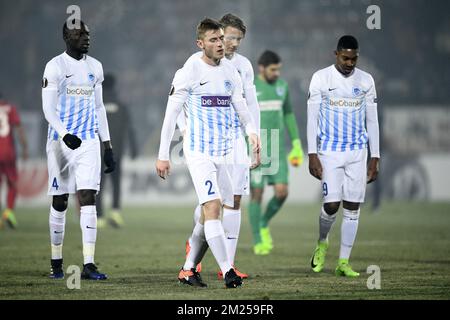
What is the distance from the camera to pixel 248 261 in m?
11.2

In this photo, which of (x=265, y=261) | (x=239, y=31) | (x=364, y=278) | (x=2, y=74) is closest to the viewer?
(x=364, y=278)

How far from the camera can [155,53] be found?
30141 millimetres

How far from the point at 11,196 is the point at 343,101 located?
8438 mm

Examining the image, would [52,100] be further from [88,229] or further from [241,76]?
[241,76]

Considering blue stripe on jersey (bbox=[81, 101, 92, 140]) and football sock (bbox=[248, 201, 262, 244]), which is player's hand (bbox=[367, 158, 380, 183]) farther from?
football sock (bbox=[248, 201, 262, 244])

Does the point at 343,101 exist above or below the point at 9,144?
above

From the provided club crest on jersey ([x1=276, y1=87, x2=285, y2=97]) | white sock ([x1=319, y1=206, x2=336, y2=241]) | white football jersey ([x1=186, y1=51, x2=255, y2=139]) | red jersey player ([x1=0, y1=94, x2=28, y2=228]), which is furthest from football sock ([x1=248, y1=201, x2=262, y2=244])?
red jersey player ([x1=0, y1=94, x2=28, y2=228])

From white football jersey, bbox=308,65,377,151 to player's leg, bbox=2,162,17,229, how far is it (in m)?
8.06

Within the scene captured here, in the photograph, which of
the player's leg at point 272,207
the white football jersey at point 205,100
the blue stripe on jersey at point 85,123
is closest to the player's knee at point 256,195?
the player's leg at point 272,207

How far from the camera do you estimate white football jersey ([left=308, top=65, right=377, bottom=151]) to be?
31.6 feet

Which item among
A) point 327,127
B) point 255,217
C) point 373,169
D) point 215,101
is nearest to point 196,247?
point 215,101
